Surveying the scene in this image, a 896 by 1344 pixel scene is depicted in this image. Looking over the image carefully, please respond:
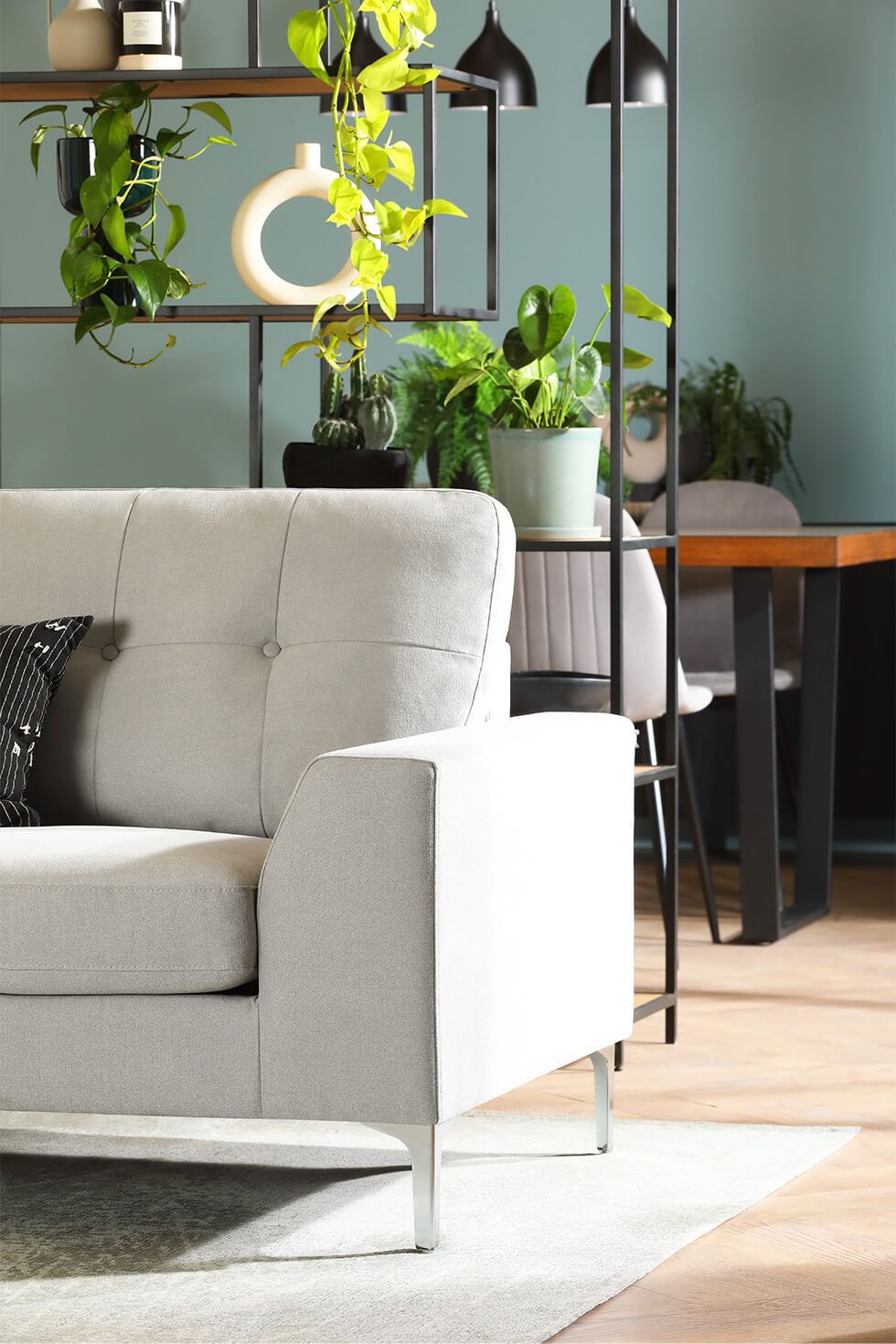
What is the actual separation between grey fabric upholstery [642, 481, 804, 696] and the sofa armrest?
260 centimetres

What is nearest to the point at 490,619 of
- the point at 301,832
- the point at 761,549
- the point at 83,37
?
the point at 301,832

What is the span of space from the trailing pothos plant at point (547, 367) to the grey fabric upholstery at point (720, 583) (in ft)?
5.81

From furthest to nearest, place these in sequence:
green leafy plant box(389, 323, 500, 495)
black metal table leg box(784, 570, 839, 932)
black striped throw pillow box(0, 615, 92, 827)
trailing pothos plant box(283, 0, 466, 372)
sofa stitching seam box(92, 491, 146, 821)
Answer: green leafy plant box(389, 323, 500, 495) < black metal table leg box(784, 570, 839, 932) < trailing pothos plant box(283, 0, 466, 372) < sofa stitching seam box(92, 491, 146, 821) < black striped throw pillow box(0, 615, 92, 827)

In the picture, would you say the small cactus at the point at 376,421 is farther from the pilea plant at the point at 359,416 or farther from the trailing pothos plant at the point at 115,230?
the trailing pothos plant at the point at 115,230

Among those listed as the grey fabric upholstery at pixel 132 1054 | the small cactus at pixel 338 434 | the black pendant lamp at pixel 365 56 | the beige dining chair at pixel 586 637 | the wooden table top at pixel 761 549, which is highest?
the black pendant lamp at pixel 365 56

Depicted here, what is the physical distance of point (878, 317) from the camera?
5.12m

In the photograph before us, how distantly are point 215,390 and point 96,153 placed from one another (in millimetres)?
2459

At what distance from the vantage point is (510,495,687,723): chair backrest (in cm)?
358

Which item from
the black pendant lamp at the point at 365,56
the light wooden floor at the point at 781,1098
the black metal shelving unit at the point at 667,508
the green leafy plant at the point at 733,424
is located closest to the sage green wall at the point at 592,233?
the green leafy plant at the point at 733,424

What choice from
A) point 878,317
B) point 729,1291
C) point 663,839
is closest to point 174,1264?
point 729,1291

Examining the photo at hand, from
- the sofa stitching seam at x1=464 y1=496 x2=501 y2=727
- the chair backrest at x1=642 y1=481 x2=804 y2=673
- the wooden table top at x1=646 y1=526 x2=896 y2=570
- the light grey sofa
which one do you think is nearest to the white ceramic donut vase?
the light grey sofa

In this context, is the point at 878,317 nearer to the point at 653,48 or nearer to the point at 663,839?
the point at 653,48

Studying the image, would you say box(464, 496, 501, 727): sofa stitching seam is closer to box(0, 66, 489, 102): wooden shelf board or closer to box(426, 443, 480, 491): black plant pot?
box(0, 66, 489, 102): wooden shelf board

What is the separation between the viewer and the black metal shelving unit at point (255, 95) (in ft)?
10.0
